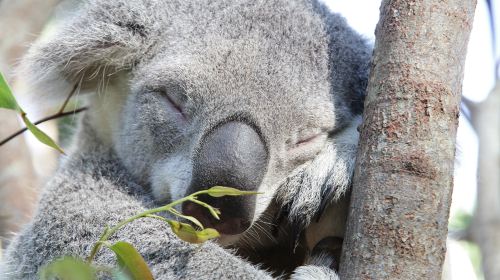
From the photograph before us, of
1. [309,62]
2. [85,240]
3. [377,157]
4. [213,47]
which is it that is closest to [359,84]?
[309,62]

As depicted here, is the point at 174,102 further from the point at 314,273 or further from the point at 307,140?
the point at 314,273

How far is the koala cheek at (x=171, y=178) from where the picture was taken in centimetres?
239

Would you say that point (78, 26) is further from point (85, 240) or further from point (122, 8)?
point (85, 240)

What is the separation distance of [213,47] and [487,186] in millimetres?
3599

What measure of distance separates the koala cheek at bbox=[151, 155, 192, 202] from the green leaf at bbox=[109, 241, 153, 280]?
1.96ft

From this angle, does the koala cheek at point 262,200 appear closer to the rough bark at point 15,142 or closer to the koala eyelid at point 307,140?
the koala eyelid at point 307,140

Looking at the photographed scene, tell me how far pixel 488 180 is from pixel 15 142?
12.6ft

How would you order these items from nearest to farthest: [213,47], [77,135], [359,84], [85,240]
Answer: [85,240]
[213,47]
[359,84]
[77,135]

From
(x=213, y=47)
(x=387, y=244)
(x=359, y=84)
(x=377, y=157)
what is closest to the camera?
(x=387, y=244)

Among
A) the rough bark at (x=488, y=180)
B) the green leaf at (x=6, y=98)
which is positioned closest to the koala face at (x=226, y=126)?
the green leaf at (x=6, y=98)

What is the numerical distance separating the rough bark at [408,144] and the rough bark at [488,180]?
3334mm

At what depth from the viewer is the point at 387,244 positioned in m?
1.84

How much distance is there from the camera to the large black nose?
85.1 inches

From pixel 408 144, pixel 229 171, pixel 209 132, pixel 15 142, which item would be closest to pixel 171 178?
A: pixel 209 132
